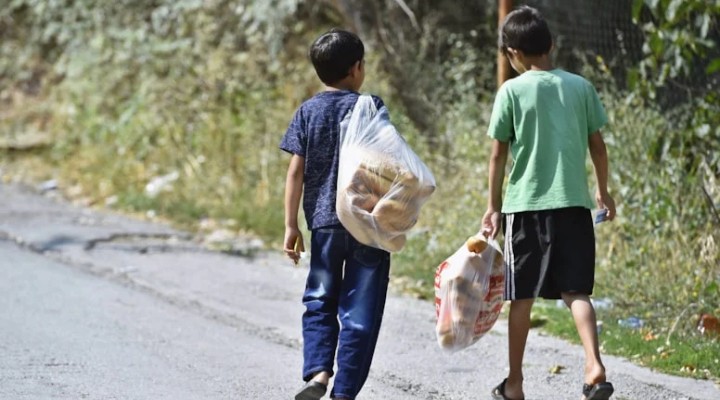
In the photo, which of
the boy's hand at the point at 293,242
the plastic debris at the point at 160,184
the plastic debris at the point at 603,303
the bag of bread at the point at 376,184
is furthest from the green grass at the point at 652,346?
the plastic debris at the point at 160,184

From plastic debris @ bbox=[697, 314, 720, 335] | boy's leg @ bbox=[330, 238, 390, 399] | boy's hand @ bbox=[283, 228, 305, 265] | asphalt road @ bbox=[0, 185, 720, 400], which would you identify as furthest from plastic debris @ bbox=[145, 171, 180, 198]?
boy's leg @ bbox=[330, 238, 390, 399]

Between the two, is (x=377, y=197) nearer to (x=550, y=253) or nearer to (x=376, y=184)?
(x=376, y=184)

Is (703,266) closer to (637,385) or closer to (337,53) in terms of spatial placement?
(637,385)

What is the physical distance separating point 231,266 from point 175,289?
905 millimetres

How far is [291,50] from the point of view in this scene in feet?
38.7

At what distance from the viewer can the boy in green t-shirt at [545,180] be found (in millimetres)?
4598

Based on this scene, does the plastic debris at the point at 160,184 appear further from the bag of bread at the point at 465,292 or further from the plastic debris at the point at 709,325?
the bag of bread at the point at 465,292

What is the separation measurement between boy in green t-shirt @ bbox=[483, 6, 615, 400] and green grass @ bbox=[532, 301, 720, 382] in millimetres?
1245

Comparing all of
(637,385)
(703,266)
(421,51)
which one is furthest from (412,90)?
(637,385)

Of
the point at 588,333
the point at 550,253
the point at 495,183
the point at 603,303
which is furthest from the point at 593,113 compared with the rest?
the point at 603,303

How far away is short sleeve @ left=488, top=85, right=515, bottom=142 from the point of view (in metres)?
4.66

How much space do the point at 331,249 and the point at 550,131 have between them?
0.96 meters

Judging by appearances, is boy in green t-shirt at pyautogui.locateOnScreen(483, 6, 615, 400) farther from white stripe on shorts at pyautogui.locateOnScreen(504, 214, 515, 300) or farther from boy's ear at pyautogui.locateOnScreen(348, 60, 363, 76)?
boy's ear at pyautogui.locateOnScreen(348, 60, 363, 76)

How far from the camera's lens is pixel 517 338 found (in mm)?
4773
